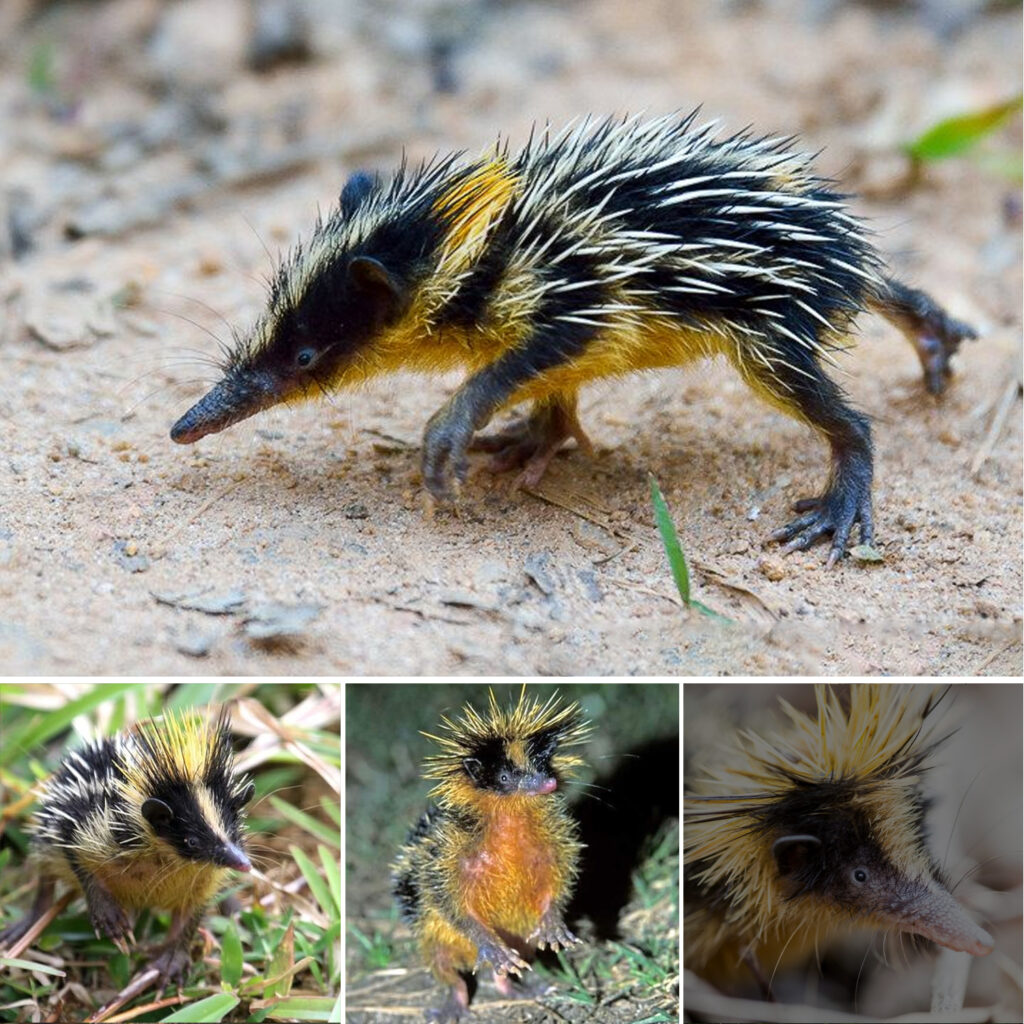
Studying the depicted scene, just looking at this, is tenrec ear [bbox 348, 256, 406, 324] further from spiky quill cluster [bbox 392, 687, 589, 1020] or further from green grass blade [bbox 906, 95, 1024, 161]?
green grass blade [bbox 906, 95, 1024, 161]

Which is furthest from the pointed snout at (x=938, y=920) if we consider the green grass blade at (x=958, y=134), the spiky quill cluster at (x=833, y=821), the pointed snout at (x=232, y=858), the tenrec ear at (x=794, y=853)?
the green grass blade at (x=958, y=134)

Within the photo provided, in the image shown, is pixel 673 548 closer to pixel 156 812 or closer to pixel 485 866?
pixel 485 866

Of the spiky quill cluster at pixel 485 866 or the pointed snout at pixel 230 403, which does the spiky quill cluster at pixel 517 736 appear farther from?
the pointed snout at pixel 230 403

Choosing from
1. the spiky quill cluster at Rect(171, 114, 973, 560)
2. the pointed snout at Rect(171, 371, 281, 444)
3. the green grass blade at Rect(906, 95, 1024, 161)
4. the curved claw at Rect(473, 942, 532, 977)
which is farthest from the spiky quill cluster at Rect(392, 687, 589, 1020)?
the green grass blade at Rect(906, 95, 1024, 161)

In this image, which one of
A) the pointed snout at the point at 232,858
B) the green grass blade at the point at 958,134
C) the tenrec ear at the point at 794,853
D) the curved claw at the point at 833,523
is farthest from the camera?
the green grass blade at the point at 958,134

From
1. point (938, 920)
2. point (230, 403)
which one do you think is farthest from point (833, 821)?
point (230, 403)

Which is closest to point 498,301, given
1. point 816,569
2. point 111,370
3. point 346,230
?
point 346,230
